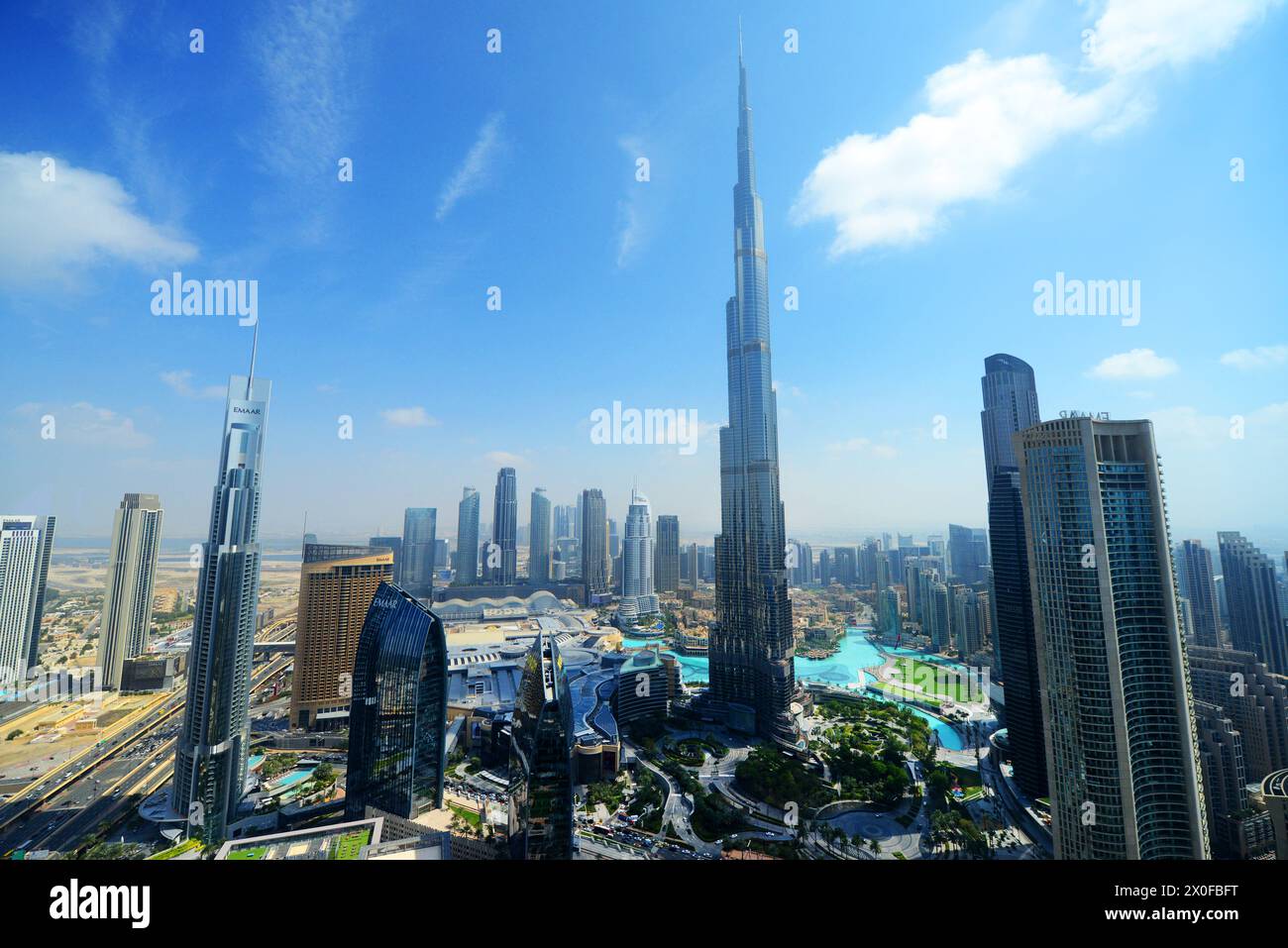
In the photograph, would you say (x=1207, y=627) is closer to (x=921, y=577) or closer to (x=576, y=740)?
(x=921, y=577)

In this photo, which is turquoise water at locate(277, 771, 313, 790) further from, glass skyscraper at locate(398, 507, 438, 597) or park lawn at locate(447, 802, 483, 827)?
glass skyscraper at locate(398, 507, 438, 597)

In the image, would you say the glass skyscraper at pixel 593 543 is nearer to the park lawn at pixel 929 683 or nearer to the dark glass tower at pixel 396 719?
the park lawn at pixel 929 683

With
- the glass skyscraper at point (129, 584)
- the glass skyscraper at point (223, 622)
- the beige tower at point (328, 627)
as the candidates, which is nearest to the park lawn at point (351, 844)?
the glass skyscraper at point (223, 622)

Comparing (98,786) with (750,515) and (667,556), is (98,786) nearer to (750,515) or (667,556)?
(750,515)

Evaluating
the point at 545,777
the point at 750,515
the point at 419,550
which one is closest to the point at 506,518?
the point at 419,550
